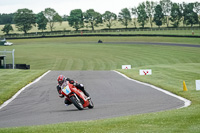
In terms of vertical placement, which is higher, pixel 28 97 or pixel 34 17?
pixel 34 17

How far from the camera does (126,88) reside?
20.1 m

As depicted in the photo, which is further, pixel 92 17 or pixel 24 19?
pixel 92 17

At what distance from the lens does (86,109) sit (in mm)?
13945

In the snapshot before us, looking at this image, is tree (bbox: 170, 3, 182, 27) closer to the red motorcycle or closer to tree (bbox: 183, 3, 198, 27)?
tree (bbox: 183, 3, 198, 27)

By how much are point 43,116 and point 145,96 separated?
592 cm

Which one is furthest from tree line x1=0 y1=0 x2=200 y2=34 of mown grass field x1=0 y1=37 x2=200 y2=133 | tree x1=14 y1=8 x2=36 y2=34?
mown grass field x1=0 y1=37 x2=200 y2=133

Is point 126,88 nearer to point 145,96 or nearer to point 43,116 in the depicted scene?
point 145,96

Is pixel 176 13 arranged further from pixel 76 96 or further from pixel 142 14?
pixel 76 96

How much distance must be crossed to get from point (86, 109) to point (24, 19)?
518 ft

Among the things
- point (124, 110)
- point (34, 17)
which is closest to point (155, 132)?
point (124, 110)

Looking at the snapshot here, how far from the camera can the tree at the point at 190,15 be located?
148 meters

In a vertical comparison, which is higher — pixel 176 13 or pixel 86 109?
pixel 176 13

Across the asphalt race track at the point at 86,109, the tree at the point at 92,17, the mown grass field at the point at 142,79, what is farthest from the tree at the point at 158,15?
the asphalt race track at the point at 86,109

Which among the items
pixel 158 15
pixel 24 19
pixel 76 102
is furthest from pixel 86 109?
pixel 24 19
